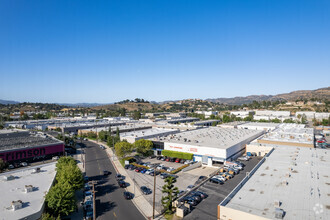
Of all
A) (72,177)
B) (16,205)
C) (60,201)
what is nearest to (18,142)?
(72,177)

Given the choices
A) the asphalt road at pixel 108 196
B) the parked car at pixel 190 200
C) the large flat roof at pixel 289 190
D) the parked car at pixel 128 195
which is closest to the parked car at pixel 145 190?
the parked car at pixel 128 195

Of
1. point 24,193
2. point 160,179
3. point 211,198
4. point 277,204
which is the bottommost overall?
point 160,179

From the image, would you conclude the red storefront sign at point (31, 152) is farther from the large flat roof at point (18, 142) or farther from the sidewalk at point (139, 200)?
the sidewalk at point (139, 200)

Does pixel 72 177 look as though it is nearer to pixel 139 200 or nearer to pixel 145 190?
pixel 139 200

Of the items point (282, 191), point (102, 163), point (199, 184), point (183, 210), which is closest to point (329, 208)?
point (282, 191)

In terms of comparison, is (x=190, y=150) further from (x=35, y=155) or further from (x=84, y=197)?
(x=35, y=155)

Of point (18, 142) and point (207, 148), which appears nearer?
point (207, 148)

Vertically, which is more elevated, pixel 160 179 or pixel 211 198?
pixel 211 198
